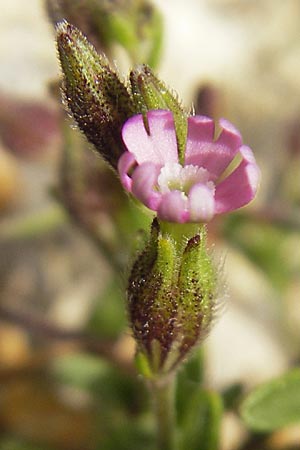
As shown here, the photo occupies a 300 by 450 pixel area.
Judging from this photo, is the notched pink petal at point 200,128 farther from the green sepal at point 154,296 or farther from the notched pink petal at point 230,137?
the green sepal at point 154,296

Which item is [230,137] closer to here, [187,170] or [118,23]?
[187,170]

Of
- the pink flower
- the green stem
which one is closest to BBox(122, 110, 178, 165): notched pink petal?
the pink flower

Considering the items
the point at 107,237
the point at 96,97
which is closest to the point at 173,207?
the point at 96,97

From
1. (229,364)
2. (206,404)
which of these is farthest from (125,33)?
(229,364)

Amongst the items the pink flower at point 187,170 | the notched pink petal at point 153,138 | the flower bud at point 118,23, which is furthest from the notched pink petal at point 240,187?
the flower bud at point 118,23

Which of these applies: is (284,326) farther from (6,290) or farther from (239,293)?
(6,290)
